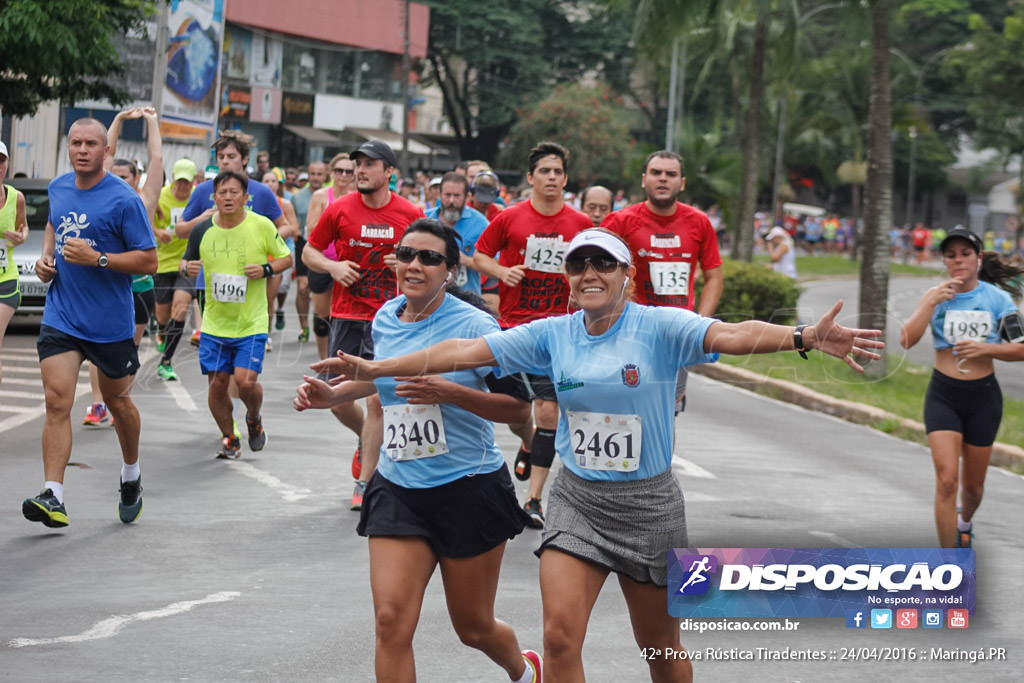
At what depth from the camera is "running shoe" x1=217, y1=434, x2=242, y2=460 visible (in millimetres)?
10008

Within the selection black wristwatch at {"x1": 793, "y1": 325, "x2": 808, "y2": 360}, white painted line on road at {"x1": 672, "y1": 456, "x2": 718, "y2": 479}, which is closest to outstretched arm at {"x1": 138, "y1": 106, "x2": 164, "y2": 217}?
white painted line on road at {"x1": 672, "y1": 456, "x2": 718, "y2": 479}

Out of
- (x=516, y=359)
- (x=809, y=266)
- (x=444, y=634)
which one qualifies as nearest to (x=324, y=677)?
(x=444, y=634)

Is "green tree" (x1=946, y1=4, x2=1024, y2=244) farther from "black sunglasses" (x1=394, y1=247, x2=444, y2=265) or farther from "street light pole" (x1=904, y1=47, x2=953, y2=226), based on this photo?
"black sunglasses" (x1=394, y1=247, x2=444, y2=265)

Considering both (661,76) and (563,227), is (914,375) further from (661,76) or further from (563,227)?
(661,76)

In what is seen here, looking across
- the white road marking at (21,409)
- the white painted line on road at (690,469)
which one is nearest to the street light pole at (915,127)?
the white painted line on road at (690,469)

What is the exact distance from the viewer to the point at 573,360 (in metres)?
4.57

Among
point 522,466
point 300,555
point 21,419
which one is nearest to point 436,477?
point 300,555

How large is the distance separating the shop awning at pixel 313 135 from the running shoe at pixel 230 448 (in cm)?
4643

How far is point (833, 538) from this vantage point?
8.27m

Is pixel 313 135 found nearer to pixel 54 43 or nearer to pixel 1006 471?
Result: pixel 54 43

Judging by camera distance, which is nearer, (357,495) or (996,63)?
(357,495)

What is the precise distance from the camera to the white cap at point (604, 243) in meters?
4.48

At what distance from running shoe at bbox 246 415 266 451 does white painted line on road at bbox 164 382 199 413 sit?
2.10m

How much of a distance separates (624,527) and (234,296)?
19.1ft
